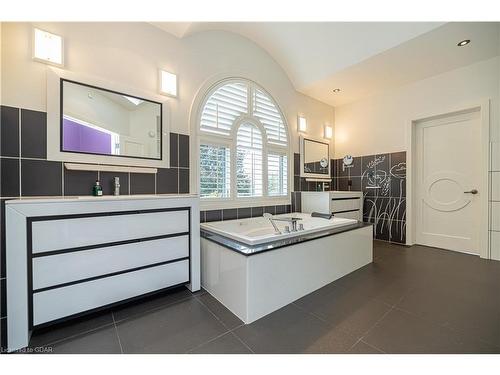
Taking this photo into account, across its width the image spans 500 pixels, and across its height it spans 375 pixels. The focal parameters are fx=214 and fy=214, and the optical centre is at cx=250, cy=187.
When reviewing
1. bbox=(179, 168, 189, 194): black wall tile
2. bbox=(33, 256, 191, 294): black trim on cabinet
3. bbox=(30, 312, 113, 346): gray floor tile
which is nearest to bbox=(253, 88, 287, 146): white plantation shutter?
bbox=(179, 168, 189, 194): black wall tile

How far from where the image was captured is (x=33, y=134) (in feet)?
5.09

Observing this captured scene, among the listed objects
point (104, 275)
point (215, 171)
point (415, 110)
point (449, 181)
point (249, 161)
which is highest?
point (415, 110)

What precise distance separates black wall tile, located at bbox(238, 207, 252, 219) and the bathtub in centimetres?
12

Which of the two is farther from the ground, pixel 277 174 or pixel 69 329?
pixel 277 174

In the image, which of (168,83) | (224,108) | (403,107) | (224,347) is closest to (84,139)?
(168,83)

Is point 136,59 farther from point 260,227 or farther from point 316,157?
point 316,157

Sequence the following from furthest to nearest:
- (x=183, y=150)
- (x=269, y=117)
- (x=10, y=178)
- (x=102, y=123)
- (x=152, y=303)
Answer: (x=269, y=117) < (x=183, y=150) < (x=102, y=123) < (x=152, y=303) < (x=10, y=178)

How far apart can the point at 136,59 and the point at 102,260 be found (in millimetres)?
1786

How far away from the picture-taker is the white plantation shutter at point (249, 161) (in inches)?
107

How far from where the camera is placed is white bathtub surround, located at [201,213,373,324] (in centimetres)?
146

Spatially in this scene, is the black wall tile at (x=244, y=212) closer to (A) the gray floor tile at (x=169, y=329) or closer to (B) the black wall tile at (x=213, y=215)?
(B) the black wall tile at (x=213, y=215)

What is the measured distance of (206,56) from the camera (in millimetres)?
2445

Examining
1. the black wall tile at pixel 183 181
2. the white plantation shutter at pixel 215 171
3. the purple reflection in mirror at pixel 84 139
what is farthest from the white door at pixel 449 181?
the purple reflection in mirror at pixel 84 139
